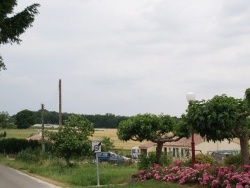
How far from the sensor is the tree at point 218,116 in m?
12.2

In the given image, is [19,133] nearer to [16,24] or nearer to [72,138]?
[72,138]

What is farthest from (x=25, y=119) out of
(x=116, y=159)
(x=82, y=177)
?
(x=82, y=177)

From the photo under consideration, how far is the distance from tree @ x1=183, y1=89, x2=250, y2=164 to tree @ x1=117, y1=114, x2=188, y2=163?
5276 millimetres

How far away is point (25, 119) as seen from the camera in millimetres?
102625

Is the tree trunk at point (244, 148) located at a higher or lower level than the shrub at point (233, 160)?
higher

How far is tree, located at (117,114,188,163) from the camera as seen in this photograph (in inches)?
712

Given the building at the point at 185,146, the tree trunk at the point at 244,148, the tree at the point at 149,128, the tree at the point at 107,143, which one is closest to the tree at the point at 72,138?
the tree at the point at 149,128

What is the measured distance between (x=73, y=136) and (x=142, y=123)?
9672 millimetres

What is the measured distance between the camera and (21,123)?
10175 centimetres

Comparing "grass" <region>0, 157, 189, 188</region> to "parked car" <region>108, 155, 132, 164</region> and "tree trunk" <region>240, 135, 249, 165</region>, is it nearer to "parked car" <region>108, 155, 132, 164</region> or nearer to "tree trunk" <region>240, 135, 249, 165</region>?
"tree trunk" <region>240, 135, 249, 165</region>

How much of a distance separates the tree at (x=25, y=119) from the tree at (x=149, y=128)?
8379 centimetres

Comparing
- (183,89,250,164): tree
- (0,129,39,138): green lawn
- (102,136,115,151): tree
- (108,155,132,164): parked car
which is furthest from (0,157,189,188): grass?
(0,129,39,138): green lawn

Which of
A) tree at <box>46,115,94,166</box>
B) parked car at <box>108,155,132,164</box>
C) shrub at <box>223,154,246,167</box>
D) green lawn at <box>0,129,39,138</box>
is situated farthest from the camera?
green lawn at <box>0,129,39,138</box>

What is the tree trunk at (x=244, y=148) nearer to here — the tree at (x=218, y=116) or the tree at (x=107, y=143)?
the tree at (x=218, y=116)
